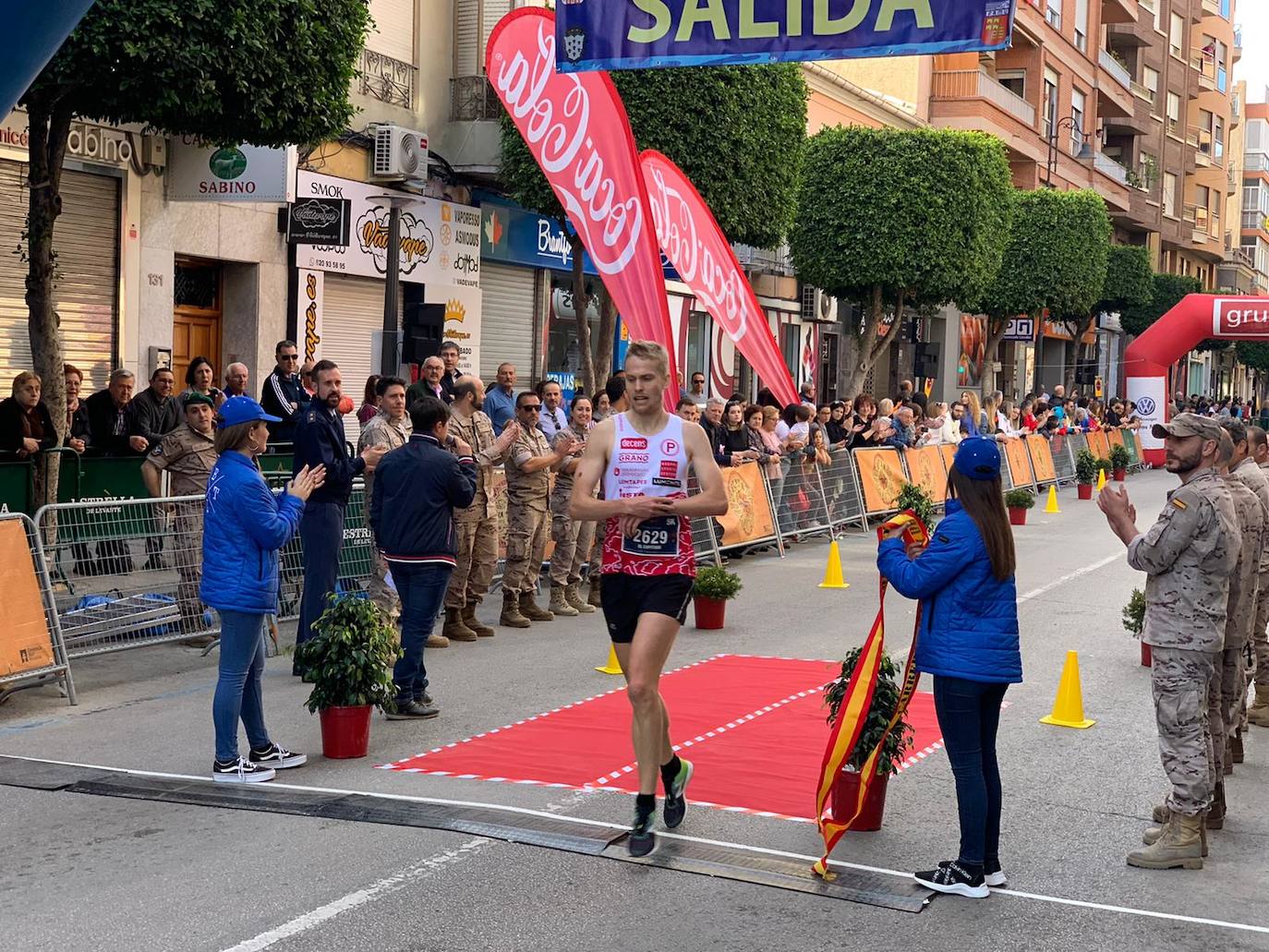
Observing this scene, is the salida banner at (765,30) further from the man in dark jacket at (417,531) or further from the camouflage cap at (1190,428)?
the camouflage cap at (1190,428)

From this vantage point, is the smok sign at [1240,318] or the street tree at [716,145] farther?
the smok sign at [1240,318]

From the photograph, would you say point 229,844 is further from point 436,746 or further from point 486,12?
point 486,12

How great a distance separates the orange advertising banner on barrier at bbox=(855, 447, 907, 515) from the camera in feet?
67.1

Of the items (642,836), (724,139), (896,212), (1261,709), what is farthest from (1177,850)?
(896,212)

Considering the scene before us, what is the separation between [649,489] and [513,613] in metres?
6.09

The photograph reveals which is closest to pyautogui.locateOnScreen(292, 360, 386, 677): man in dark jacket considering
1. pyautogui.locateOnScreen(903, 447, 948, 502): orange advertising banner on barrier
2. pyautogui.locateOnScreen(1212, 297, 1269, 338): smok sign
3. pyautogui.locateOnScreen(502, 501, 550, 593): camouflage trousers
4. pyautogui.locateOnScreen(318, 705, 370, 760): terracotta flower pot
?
pyautogui.locateOnScreen(502, 501, 550, 593): camouflage trousers

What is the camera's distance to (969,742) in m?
5.72

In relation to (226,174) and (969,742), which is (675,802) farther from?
(226,174)

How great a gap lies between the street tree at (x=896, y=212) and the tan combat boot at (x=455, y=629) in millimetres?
20867

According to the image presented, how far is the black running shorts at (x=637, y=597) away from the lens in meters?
6.21

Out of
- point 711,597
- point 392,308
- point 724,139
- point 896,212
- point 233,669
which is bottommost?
point 711,597

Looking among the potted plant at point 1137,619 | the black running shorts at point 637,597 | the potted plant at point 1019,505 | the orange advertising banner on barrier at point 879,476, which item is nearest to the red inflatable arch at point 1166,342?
the potted plant at point 1019,505

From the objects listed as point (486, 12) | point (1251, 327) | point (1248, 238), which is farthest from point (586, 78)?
point (1248, 238)

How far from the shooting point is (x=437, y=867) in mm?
5887
